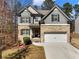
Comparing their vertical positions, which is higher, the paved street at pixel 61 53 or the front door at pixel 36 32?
the front door at pixel 36 32

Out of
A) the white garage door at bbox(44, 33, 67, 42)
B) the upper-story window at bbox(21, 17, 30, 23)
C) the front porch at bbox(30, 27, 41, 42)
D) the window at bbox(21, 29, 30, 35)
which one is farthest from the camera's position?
the upper-story window at bbox(21, 17, 30, 23)

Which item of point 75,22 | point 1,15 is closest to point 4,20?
point 1,15

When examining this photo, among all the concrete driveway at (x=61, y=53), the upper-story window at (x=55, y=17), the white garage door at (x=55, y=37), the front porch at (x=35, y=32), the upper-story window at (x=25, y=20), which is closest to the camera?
the concrete driveway at (x=61, y=53)

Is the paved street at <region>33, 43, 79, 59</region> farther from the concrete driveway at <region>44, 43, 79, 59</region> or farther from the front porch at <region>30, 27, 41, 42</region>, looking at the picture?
the front porch at <region>30, 27, 41, 42</region>

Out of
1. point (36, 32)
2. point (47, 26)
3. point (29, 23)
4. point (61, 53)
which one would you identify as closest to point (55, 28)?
point (47, 26)

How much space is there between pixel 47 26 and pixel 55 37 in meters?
2.73

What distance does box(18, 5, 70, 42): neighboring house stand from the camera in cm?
4347

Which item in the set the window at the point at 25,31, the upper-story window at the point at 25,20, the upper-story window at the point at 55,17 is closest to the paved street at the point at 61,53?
the upper-story window at the point at 55,17

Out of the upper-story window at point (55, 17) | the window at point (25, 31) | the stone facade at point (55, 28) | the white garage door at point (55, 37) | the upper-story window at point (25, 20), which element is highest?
the upper-story window at point (55, 17)

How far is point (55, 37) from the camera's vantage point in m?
43.4

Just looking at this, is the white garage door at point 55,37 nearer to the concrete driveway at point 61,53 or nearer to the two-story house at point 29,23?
the two-story house at point 29,23

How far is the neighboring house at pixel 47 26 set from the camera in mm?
43469

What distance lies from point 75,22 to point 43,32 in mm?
28296

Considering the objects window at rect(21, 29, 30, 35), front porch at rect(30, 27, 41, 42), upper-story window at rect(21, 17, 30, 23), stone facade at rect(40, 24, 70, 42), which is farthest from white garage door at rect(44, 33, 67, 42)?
upper-story window at rect(21, 17, 30, 23)
